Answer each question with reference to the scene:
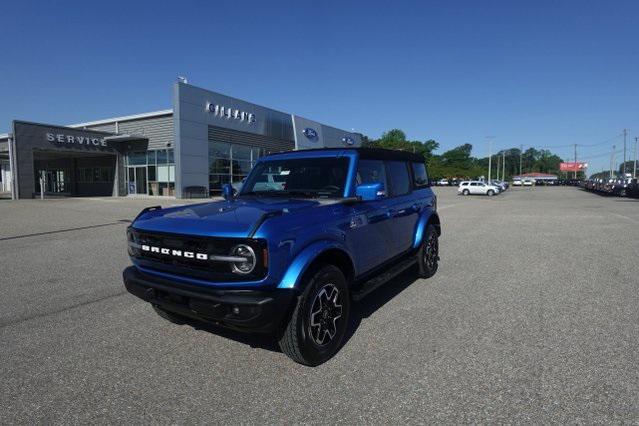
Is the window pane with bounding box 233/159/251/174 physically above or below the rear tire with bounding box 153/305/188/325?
above

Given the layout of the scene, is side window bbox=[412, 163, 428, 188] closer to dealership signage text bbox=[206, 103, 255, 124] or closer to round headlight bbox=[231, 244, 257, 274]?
round headlight bbox=[231, 244, 257, 274]

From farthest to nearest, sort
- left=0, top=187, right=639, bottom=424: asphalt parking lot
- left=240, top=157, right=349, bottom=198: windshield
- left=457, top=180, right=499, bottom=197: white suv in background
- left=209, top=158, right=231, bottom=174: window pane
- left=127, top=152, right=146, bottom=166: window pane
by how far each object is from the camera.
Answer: left=457, top=180, right=499, bottom=197: white suv in background
left=127, top=152, right=146, bottom=166: window pane
left=209, top=158, right=231, bottom=174: window pane
left=240, top=157, right=349, bottom=198: windshield
left=0, top=187, right=639, bottom=424: asphalt parking lot

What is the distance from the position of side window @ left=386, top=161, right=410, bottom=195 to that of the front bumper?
2.65 metres

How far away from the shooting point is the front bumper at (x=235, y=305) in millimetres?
2977

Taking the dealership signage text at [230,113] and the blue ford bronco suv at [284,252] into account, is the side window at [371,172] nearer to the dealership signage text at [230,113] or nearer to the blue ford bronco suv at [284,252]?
the blue ford bronco suv at [284,252]

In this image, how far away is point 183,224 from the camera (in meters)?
3.39

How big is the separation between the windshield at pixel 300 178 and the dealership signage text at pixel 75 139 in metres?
28.9

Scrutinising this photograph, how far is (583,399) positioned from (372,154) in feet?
10.3

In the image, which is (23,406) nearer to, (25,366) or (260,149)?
(25,366)

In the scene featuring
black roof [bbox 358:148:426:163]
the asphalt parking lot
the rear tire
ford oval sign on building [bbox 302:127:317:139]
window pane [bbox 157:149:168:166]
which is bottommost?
the asphalt parking lot

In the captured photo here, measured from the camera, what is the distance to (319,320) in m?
3.52

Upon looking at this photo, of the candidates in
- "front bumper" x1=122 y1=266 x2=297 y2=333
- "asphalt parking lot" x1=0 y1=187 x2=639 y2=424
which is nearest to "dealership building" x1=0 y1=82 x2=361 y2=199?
"asphalt parking lot" x1=0 y1=187 x2=639 y2=424

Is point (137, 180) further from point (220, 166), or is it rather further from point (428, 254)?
point (428, 254)

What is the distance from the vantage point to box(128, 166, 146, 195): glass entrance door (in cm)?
3152
